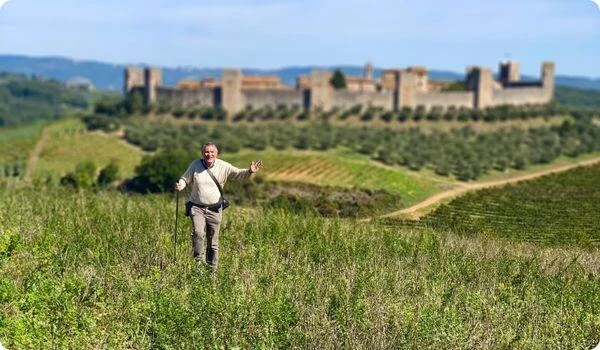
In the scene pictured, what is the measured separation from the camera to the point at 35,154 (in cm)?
4969

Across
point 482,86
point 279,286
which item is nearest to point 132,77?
point 482,86

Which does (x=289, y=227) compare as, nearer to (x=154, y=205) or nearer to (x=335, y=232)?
(x=335, y=232)

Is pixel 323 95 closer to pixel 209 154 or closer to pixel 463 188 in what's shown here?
pixel 463 188

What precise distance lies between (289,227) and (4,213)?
573 centimetres

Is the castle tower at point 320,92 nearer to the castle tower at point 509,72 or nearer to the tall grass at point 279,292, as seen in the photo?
the castle tower at point 509,72

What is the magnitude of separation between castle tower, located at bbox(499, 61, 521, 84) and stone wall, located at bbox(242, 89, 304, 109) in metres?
28.2

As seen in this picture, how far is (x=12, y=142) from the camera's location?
54.3 m

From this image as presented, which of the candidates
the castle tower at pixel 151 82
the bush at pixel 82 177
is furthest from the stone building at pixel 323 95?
the bush at pixel 82 177

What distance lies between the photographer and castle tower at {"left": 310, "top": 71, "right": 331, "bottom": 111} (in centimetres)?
5740

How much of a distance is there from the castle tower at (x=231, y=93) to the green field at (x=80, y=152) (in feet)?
35.3

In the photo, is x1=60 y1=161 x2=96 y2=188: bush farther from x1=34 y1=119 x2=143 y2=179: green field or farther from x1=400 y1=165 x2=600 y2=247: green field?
x1=400 y1=165 x2=600 y2=247: green field

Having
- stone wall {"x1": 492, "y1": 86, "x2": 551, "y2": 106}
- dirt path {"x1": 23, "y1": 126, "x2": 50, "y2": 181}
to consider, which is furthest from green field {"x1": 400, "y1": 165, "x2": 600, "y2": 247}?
dirt path {"x1": 23, "y1": 126, "x2": 50, "y2": 181}

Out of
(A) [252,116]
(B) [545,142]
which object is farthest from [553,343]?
(A) [252,116]

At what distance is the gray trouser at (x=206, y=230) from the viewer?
10.2m
